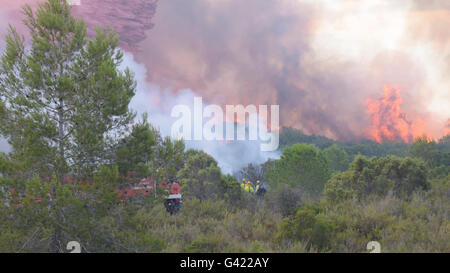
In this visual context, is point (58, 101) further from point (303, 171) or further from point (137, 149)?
point (303, 171)

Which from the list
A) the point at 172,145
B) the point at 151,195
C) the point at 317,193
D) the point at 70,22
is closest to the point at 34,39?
the point at 70,22

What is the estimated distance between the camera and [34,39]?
336 inches

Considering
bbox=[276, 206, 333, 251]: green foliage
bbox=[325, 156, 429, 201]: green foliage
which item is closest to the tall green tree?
bbox=[276, 206, 333, 251]: green foliage

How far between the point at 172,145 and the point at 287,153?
1532cm

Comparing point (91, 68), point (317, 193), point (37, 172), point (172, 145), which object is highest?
point (91, 68)

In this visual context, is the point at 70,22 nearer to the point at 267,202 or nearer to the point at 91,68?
the point at 91,68

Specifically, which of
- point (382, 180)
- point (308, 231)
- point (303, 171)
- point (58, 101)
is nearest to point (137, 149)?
point (58, 101)

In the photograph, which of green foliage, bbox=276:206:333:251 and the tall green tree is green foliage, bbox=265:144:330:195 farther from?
the tall green tree

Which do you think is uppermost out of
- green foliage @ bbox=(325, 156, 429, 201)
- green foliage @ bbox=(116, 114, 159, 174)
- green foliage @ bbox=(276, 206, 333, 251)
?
green foliage @ bbox=(116, 114, 159, 174)

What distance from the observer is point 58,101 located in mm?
8742

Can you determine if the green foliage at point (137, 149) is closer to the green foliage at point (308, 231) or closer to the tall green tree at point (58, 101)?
the tall green tree at point (58, 101)

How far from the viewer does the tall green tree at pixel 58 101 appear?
8.25 meters

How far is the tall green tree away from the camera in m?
8.25

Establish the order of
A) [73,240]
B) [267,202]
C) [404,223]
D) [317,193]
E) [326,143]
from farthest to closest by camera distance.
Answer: [326,143] → [317,193] → [267,202] → [404,223] → [73,240]
